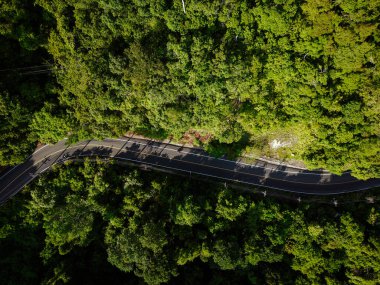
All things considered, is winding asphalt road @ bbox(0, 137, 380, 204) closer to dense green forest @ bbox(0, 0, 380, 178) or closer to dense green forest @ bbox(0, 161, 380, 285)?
dense green forest @ bbox(0, 161, 380, 285)

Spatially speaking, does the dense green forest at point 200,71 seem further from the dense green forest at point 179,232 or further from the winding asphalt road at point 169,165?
the dense green forest at point 179,232

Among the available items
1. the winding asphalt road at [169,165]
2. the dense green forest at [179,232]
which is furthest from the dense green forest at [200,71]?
the dense green forest at [179,232]

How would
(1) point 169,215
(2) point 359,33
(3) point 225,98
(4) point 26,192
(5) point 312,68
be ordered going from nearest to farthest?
(2) point 359,33, (5) point 312,68, (3) point 225,98, (1) point 169,215, (4) point 26,192

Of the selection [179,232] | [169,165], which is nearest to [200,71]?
[169,165]

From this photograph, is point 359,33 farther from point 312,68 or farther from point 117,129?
point 117,129

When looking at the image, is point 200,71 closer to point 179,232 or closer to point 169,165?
point 169,165

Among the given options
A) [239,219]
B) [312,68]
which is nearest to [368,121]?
[312,68]
